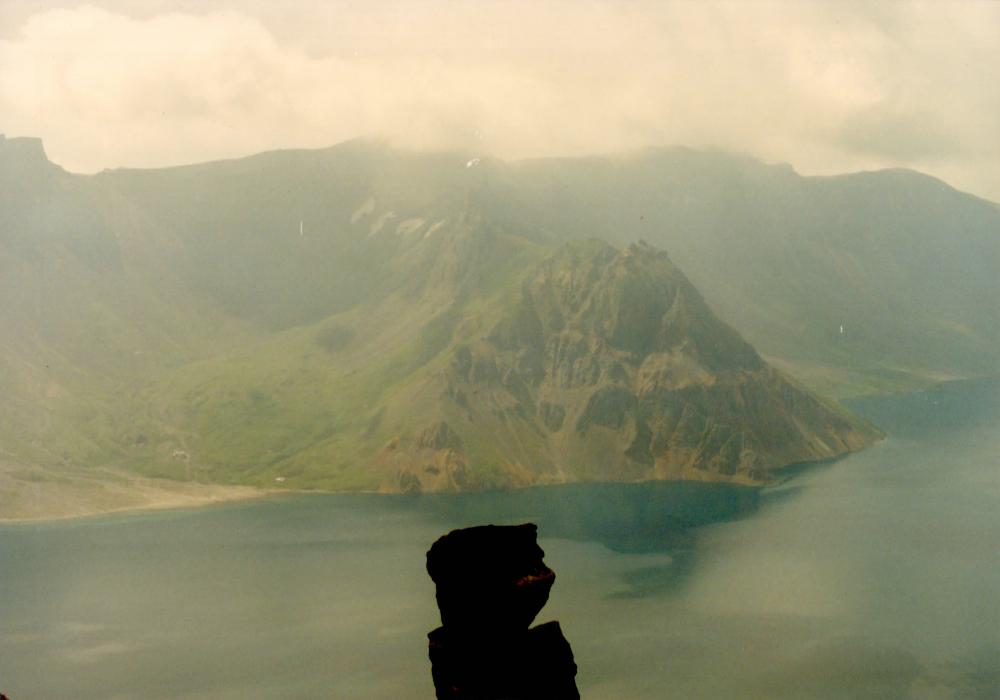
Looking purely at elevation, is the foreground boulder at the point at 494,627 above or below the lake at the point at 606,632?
above

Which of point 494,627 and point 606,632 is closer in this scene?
A: point 494,627

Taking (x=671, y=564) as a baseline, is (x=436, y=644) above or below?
above

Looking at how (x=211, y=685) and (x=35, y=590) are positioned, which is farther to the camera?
(x=35, y=590)

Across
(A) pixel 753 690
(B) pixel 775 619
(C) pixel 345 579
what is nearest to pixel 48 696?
(C) pixel 345 579

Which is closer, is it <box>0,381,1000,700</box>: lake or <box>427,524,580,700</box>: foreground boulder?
<box>427,524,580,700</box>: foreground boulder

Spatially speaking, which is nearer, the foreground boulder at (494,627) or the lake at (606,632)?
the foreground boulder at (494,627)

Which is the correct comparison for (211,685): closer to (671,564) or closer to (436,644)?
(671,564)

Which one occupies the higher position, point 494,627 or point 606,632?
point 494,627

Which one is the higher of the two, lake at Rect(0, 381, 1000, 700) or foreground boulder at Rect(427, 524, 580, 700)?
foreground boulder at Rect(427, 524, 580, 700)
